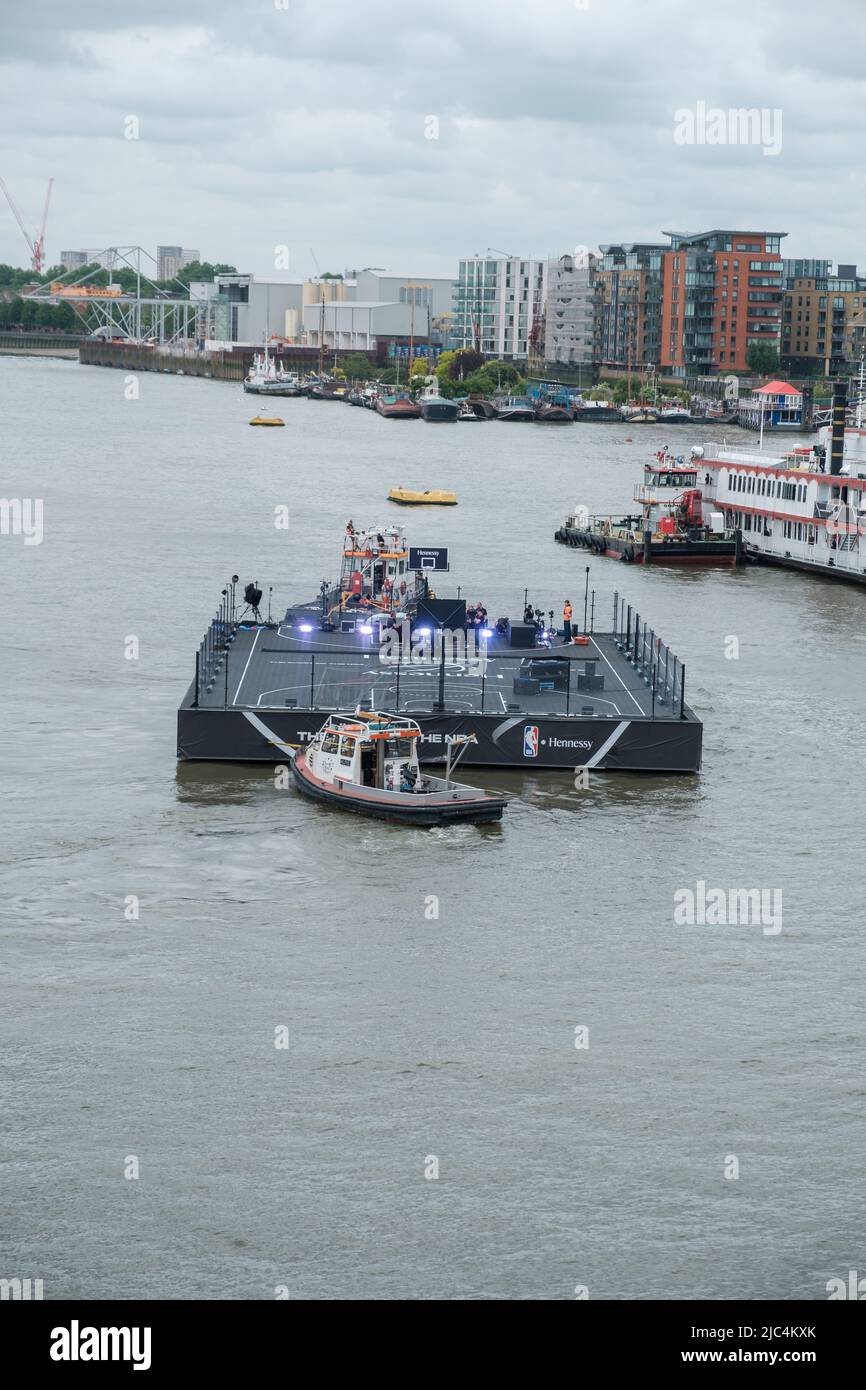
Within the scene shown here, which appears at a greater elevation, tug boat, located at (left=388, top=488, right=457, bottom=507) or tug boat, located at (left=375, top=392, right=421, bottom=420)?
tug boat, located at (left=375, top=392, right=421, bottom=420)

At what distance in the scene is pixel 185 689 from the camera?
41.4 meters

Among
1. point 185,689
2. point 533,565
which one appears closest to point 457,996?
point 185,689

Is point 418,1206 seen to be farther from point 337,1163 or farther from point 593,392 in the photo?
point 593,392

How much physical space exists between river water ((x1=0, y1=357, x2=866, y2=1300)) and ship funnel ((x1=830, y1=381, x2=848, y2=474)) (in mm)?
25877

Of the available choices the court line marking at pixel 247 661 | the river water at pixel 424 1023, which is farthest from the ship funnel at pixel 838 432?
the court line marking at pixel 247 661

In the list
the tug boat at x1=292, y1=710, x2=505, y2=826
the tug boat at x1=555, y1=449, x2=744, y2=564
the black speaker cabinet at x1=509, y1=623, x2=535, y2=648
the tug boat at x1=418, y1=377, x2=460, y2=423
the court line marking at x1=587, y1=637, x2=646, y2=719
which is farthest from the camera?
the tug boat at x1=418, y1=377, x2=460, y2=423

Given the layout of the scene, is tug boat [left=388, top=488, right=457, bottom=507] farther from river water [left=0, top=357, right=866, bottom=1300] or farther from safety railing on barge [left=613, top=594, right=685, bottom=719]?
river water [left=0, top=357, right=866, bottom=1300]

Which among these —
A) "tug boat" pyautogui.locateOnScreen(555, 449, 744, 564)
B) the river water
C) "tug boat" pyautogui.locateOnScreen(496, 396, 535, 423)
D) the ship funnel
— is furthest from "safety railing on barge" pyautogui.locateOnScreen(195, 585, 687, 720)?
"tug boat" pyautogui.locateOnScreen(496, 396, 535, 423)

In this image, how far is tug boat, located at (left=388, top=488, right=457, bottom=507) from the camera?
8419cm

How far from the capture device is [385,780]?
103 ft

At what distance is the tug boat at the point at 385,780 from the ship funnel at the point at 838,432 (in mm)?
38844
